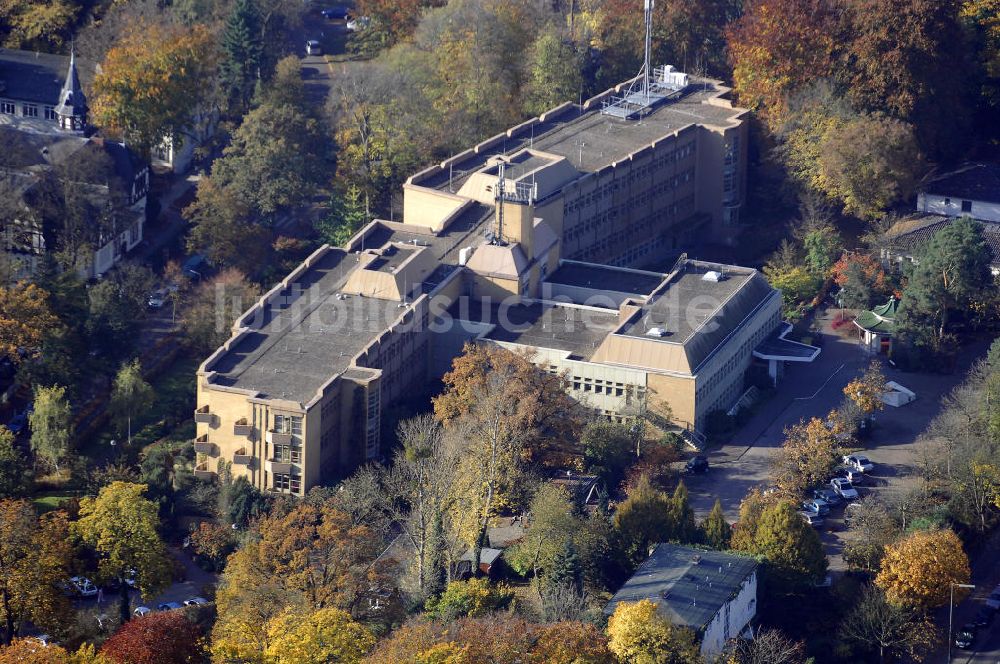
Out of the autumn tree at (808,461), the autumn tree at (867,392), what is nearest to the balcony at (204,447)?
the autumn tree at (808,461)

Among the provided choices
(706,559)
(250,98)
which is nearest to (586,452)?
(706,559)

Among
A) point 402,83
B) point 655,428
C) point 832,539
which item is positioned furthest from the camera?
point 402,83

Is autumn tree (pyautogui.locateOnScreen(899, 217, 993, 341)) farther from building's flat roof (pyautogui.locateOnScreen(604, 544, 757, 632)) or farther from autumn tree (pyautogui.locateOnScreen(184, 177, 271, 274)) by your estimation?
autumn tree (pyautogui.locateOnScreen(184, 177, 271, 274))

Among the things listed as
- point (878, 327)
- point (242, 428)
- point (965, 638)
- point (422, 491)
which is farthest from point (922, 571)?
point (242, 428)

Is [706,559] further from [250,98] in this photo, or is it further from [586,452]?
[250,98]

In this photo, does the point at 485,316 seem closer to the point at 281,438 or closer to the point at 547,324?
the point at 547,324

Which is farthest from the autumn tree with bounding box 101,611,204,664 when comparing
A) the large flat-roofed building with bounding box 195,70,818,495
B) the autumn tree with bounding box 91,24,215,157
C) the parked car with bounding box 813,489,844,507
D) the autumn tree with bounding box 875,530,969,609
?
the autumn tree with bounding box 91,24,215,157
